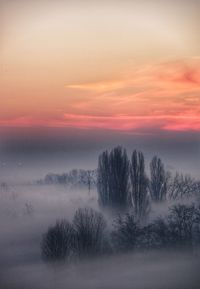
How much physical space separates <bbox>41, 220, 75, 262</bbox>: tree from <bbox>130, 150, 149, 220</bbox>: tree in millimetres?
378

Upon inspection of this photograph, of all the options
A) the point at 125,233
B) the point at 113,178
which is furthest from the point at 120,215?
the point at 113,178

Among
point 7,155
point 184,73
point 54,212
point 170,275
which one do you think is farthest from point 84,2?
point 170,275

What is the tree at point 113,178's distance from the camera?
2814 millimetres

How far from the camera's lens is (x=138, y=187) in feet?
9.29

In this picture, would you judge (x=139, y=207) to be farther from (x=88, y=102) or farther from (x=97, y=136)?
(x=88, y=102)

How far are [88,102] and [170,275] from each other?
3.51 feet

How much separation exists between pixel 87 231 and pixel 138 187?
1.21ft

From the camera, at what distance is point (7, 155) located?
9.14 feet

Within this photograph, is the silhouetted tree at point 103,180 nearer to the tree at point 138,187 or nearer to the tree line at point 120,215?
the tree line at point 120,215

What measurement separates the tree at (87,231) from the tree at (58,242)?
0.13 ft

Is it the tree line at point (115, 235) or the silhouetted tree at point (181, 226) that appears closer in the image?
the tree line at point (115, 235)

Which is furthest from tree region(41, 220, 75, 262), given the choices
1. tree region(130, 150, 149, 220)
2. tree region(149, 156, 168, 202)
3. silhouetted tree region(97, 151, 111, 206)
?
tree region(149, 156, 168, 202)

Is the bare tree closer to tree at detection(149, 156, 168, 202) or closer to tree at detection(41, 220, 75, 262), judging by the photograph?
tree at detection(149, 156, 168, 202)

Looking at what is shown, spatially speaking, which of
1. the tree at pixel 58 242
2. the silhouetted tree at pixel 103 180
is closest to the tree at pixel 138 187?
the silhouetted tree at pixel 103 180
